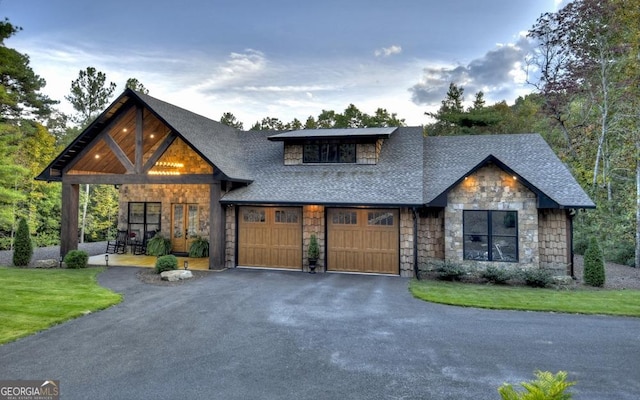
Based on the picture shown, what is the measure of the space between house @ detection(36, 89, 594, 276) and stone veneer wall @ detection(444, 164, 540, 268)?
4cm

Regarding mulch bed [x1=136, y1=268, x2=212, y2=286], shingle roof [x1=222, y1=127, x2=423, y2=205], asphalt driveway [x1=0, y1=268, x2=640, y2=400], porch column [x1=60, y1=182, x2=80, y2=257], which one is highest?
shingle roof [x1=222, y1=127, x2=423, y2=205]

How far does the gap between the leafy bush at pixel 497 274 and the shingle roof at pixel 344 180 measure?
131 inches

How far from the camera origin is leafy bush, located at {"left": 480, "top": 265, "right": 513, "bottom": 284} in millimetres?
12172

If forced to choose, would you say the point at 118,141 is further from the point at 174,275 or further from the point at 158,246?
the point at 174,275

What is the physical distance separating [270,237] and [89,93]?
26.5 metres

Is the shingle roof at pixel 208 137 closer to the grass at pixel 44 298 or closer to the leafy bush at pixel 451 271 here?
the grass at pixel 44 298

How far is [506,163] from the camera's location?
48.2 feet

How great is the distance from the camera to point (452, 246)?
13133 millimetres

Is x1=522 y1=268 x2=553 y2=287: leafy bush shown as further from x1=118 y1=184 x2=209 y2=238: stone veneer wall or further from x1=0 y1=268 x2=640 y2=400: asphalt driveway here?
x1=118 y1=184 x2=209 y2=238: stone veneer wall

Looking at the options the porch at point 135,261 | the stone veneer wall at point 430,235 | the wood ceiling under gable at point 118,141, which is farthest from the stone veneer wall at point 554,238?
the wood ceiling under gable at point 118,141

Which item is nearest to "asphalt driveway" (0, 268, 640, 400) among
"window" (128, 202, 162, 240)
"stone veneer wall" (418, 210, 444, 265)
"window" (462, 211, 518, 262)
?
"stone veneer wall" (418, 210, 444, 265)

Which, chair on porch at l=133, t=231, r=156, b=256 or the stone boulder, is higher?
chair on porch at l=133, t=231, r=156, b=256

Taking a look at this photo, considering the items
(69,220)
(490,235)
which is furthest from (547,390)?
(69,220)

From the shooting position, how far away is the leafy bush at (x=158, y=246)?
681 inches
